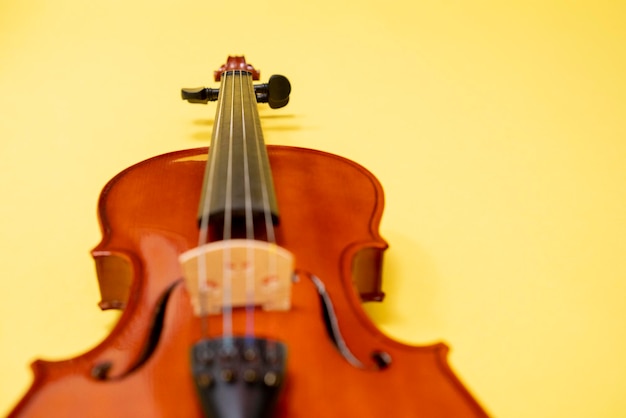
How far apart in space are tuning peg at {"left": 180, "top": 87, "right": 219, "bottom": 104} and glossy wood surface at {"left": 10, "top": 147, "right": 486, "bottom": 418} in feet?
1.60

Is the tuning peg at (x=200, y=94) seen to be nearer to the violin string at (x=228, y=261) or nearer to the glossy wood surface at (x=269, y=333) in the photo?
the violin string at (x=228, y=261)

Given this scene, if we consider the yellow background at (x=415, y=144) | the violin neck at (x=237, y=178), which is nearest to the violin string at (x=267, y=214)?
the violin neck at (x=237, y=178)

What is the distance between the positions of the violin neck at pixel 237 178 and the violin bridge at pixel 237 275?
10cm

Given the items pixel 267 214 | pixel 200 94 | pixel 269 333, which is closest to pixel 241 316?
pixel 269 333

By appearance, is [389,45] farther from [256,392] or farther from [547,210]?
[256,392]

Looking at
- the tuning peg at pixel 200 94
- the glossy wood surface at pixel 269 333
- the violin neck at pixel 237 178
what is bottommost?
the glossy wood surface at pixel 269 333

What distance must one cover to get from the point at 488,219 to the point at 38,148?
3.60ft

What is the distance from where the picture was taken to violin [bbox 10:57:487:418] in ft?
1.84

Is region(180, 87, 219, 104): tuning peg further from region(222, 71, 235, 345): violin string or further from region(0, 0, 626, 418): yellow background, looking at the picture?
region(222, 71, 235, 345): violin string

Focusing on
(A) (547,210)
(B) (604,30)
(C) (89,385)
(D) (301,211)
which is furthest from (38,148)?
(B) (604,30)

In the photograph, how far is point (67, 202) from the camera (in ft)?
3.96

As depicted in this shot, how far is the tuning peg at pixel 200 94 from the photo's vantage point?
4.49 ft

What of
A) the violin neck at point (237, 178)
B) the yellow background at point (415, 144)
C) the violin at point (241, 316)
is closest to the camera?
the violin at point (241, 316)

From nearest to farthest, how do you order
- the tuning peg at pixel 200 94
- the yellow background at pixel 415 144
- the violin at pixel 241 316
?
the violin at pixel 241 316
the yellow background at pixel 415 144
the tuning peg at pixel 200 94
